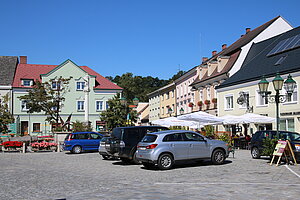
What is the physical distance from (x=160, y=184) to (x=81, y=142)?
52.1ft

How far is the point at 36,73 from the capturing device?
57.1m

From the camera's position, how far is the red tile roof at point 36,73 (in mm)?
55281

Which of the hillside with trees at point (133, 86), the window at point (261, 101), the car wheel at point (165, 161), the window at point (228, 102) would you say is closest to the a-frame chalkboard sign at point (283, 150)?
the car wheel at point (165, 161)

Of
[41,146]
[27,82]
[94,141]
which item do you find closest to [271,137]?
[94,141]

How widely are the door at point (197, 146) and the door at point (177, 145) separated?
0.81 feet

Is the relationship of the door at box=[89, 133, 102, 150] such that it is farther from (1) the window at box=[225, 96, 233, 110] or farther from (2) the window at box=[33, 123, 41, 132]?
(2) the window at box=[33, 123, 41, 132]

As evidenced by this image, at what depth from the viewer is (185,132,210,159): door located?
15555 millimetres

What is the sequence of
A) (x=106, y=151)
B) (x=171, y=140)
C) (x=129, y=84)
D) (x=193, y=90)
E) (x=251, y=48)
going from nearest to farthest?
(x=171, y=140), (x=106, y=151), (x=251, y=48), (x=193, y=90), (x=129, y=84)

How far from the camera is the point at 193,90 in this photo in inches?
1805

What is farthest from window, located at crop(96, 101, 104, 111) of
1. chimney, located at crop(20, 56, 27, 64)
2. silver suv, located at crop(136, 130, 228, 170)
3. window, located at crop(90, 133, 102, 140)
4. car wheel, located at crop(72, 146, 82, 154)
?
silver suv, located at crop(136, 130, 228, 170)

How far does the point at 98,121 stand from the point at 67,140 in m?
31.1

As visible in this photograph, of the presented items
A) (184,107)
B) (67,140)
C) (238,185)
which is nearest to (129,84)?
(184,107)

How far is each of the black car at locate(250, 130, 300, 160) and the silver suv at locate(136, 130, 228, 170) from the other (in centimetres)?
355

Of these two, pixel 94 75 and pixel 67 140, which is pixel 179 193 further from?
pixel 94 75
